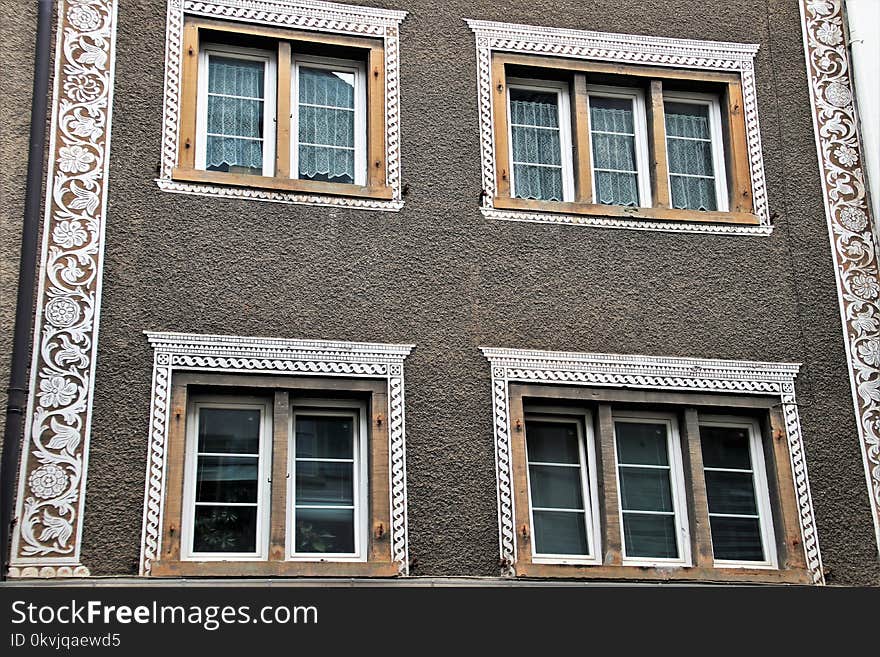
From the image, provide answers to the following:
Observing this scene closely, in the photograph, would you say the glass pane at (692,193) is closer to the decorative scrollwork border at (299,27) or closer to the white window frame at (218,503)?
the decorative scrollwork border at (299,27)

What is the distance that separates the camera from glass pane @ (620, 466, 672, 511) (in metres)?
11.7

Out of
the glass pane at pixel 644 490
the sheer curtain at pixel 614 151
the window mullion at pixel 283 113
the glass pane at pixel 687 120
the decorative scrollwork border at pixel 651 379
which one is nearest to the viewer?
the decorative scrollwork border at pixel 651 379

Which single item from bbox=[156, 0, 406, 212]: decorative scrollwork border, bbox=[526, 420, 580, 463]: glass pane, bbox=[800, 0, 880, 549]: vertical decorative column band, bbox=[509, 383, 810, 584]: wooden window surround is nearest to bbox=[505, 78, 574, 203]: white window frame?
bbox=[156, 0, 406, 212]: decorative scrollwork border

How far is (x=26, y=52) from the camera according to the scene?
11.5 metres

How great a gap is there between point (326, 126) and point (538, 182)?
182 cm

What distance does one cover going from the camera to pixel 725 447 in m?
12.1

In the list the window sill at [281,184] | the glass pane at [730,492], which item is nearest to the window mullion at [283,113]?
the window sill at [281,184]

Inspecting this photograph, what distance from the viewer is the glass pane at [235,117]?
12.1m

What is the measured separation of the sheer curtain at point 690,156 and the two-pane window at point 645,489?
6.46ft

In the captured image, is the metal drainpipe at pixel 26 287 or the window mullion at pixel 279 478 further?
the window mullion at pixel 279 478

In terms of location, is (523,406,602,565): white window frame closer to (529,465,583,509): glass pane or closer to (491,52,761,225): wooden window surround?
(529,465,583,509): glass pane

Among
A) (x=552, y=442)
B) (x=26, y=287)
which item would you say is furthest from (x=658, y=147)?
(x=26, y=287)

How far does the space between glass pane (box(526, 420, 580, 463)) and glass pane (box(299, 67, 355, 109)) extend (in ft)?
10.2
